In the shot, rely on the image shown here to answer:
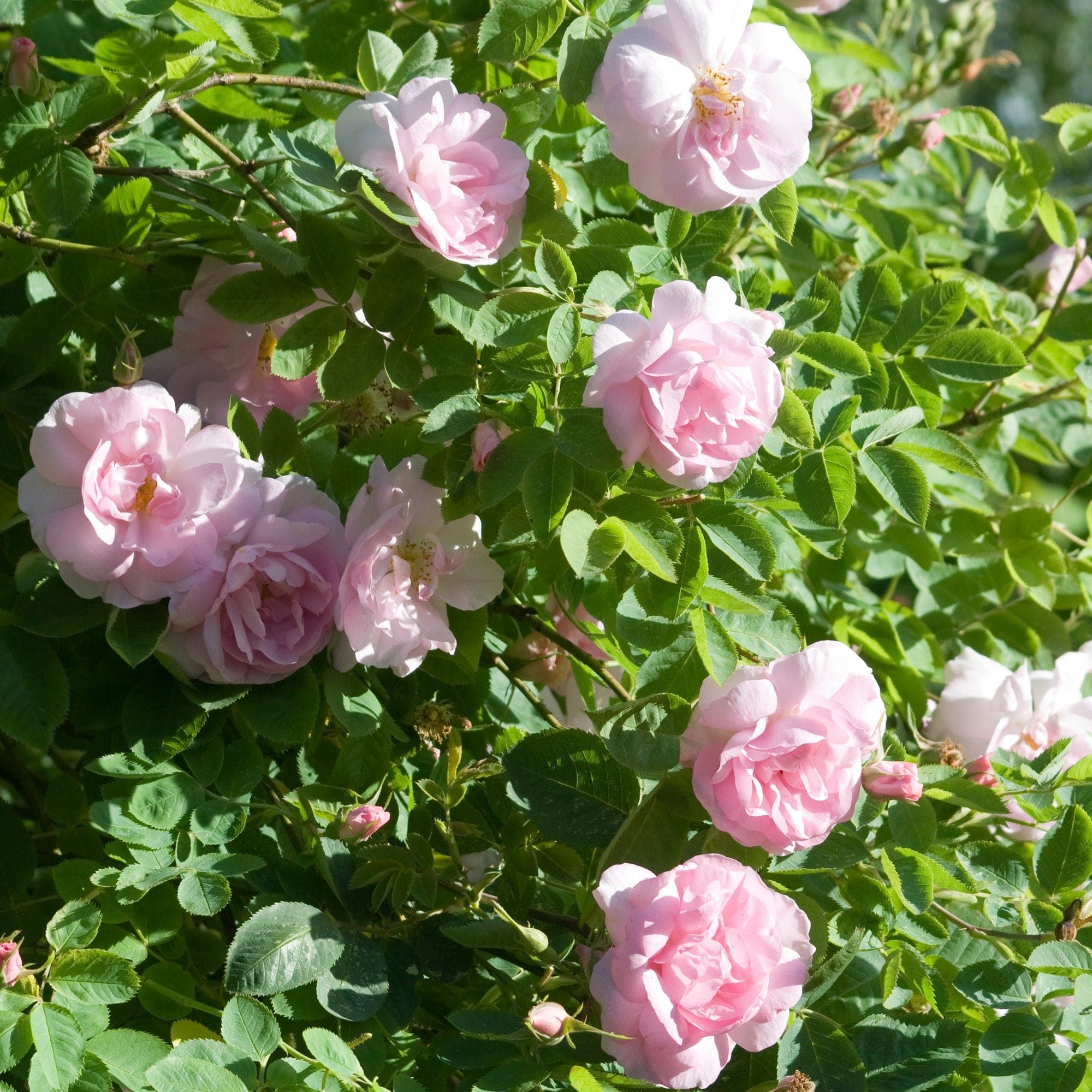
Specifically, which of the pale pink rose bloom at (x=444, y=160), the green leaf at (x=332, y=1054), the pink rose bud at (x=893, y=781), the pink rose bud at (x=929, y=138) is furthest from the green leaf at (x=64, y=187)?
the pink rose bud at (x=929, y=138)

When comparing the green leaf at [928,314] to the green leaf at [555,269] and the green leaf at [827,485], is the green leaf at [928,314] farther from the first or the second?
the green leaf at [555,269]

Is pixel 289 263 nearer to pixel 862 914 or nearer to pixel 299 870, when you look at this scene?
pixel 299 870

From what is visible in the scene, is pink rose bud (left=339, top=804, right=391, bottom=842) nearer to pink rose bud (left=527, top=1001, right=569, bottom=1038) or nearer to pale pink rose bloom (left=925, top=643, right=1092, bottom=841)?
pink rose bud (left=527, top=1001, right=569, bottom=1038)

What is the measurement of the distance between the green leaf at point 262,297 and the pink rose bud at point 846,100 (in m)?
0.91

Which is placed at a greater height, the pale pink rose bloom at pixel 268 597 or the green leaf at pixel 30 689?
the pale pink rose bloom at pixel 268 597

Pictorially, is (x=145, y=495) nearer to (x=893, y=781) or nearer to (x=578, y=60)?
(x=578, y=60)

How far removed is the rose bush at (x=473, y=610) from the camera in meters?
0.89

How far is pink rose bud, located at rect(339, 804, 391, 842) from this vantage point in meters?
0.96

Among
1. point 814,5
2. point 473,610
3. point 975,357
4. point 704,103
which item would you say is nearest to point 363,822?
point 473,610

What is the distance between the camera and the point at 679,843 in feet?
3.20

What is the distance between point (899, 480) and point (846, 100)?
2.50 ft

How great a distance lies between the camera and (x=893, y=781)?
97cm

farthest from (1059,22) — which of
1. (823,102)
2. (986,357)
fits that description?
(986,357)

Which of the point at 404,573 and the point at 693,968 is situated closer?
the point at 693,968
